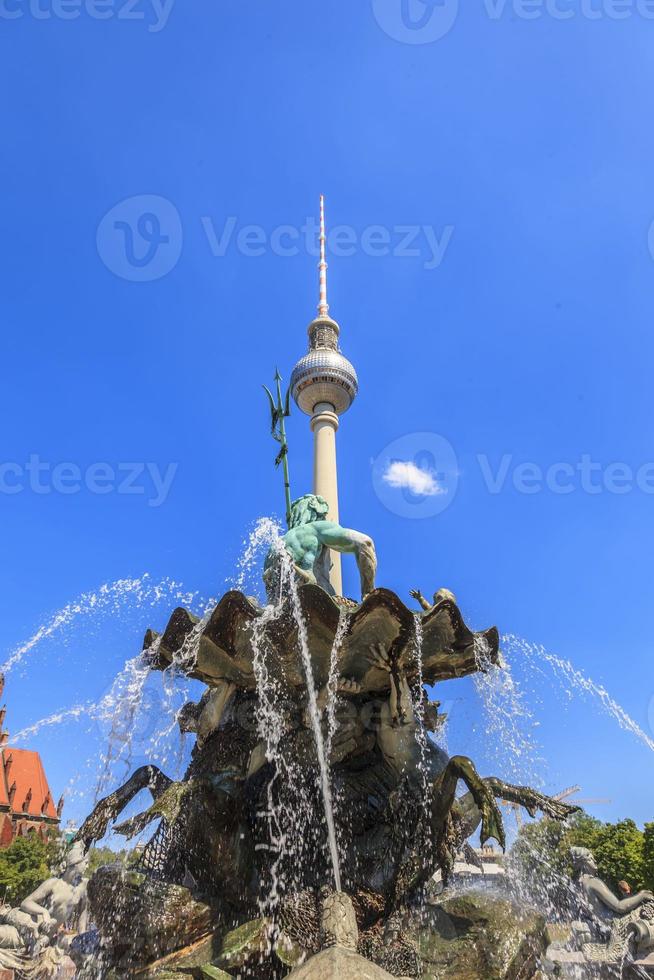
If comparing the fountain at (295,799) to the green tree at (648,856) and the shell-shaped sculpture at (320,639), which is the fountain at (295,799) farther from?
the green tree at (648,856)

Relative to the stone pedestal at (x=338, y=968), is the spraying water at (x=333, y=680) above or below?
above

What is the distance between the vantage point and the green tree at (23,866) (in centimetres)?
3822

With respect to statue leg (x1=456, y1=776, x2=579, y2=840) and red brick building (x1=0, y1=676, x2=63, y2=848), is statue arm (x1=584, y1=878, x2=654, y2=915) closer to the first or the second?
statue leg (x1=456, y1=776, x2=579, y2=840)

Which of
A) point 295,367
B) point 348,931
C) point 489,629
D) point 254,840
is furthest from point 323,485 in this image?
point 348,931

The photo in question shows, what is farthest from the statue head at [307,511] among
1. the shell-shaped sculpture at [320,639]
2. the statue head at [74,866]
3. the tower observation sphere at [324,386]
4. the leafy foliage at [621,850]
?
the leafy foliage at [621,850]

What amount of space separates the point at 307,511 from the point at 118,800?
4.99m

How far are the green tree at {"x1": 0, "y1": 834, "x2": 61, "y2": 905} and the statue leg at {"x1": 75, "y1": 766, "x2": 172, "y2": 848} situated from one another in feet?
115

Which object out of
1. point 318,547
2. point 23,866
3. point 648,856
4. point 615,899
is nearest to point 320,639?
point 318,547

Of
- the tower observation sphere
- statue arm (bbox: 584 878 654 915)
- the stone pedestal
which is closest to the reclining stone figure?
statue arm (bbox: 584 878 654 915)

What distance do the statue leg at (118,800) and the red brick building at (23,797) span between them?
168ft

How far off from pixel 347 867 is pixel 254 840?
114 cm

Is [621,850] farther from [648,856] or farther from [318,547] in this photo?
[318,547]

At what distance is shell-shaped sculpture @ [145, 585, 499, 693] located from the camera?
8.21m

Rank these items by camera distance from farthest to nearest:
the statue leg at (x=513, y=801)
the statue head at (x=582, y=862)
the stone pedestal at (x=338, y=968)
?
the statue head at (x=582, y=862) → the statue leg at (x=513, y=801) → the stone pedestal at (x=338, y=968)
